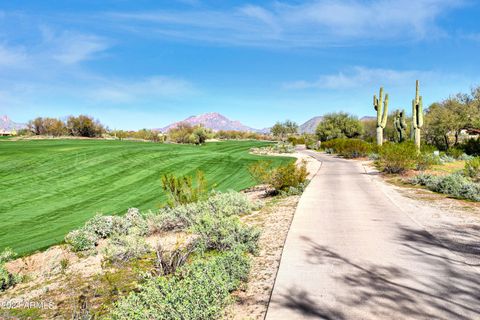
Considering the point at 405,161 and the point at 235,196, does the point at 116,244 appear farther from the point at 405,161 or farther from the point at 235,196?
the point at 405,161

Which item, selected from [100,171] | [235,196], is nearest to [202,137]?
[100,171]

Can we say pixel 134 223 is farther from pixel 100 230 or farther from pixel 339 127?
pixel 339 127

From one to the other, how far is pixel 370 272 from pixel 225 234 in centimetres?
321

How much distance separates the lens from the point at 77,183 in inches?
779

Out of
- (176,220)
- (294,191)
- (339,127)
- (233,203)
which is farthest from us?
(339,127)

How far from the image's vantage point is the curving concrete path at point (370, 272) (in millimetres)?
4391

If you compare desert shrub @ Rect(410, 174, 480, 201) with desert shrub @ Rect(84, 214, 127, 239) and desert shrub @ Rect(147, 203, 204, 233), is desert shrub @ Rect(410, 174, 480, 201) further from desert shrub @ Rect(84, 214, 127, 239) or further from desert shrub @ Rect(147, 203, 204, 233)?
desert shrub @ Rect(84, 214, 127, 239)

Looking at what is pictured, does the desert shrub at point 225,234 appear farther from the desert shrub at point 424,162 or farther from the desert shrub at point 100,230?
the desert shrub at point 424,162

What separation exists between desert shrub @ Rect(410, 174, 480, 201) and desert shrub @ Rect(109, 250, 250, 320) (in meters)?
11.9

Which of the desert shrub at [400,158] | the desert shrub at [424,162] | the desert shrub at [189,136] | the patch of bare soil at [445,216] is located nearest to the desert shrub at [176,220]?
the patch of bare soil at [445,216]

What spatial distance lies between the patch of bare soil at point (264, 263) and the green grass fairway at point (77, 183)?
6.74 meters

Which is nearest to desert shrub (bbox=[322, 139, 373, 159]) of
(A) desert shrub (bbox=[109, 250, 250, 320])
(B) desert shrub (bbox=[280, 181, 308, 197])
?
(B) desert shrub (bbox=[280, 181, 308, 197])

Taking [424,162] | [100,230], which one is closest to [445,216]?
[100,230]

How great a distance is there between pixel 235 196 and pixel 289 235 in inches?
174
